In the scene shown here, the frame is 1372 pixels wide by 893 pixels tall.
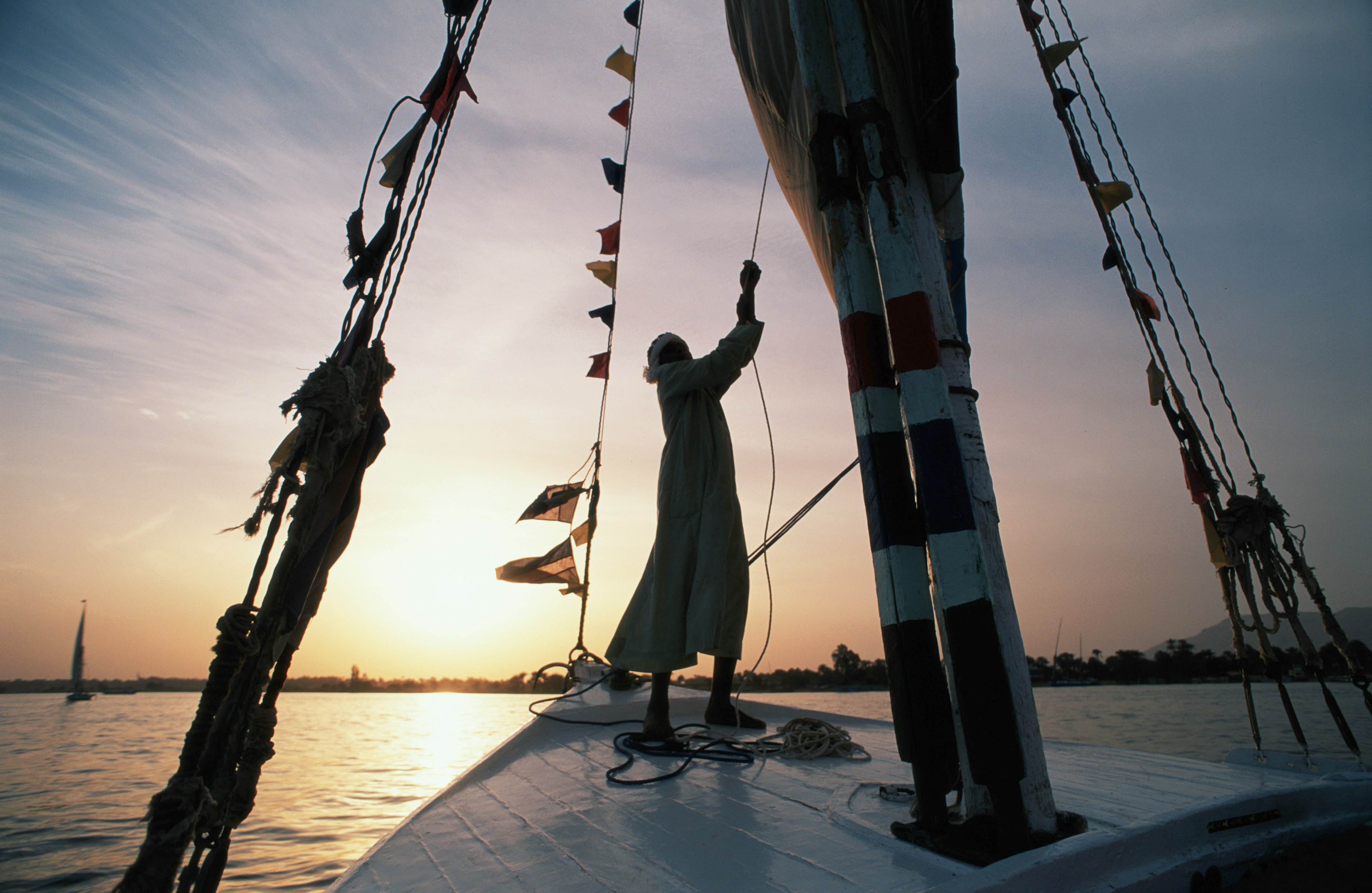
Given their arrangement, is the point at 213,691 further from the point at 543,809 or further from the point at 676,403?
the point at 676,403

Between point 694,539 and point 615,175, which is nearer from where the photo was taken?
point 694,539

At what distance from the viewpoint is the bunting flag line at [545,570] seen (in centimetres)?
573

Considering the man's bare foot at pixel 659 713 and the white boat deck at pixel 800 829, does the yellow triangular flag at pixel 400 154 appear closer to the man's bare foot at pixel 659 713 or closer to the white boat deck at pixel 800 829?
the white boat deck at pixel 800 829

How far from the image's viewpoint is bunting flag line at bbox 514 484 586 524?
5887 mm

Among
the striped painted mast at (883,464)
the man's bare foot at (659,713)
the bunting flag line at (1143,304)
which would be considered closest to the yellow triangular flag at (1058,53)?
the bunting flag line at (1143,304)

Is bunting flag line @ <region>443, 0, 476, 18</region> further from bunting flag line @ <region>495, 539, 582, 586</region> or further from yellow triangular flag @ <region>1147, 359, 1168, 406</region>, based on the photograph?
bunting flag line @ <region>495, 539, 582, 586</region>

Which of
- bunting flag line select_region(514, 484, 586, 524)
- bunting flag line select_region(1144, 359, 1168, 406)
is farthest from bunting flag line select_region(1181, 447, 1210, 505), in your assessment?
bunting flag line select_region(514, 484, 586, 524)

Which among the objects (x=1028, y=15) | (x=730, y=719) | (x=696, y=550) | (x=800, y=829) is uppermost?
(x=1028, y=15)

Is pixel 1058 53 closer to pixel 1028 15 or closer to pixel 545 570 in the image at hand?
pixel 1028 15

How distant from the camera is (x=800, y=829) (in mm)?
1494

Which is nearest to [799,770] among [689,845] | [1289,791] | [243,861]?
[689,845]

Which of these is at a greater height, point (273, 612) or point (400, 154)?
point (400, 154)

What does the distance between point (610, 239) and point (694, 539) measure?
3.44m

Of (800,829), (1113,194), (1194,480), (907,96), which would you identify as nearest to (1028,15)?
(1113,194)
